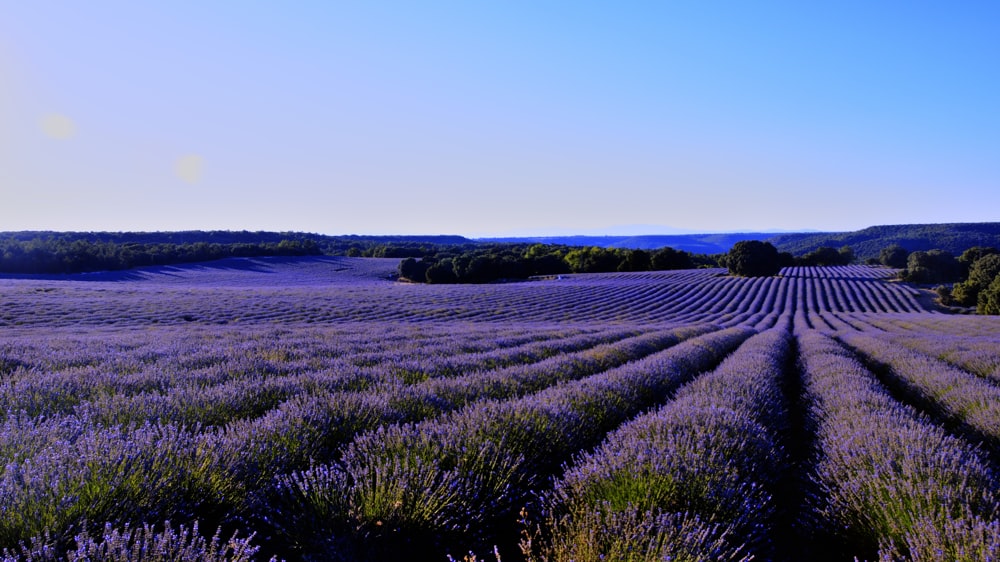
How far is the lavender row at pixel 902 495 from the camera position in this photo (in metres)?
1.96

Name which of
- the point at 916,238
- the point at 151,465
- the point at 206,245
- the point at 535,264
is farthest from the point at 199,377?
the point at 916,238

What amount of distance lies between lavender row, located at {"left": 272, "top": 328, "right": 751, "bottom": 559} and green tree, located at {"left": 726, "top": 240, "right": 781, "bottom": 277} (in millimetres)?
56838

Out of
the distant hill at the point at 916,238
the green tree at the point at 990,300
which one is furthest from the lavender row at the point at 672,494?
the distant hill at the point at 916,238

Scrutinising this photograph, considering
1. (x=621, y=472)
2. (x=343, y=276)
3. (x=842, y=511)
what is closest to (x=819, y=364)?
(x=842, y=511)

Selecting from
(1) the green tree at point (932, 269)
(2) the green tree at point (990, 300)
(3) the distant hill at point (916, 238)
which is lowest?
(2) the green tree at point (990, 300)

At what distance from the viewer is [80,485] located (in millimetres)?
1969

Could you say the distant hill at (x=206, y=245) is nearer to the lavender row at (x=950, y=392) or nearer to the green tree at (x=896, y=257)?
the green tree at (x=896, y=257)

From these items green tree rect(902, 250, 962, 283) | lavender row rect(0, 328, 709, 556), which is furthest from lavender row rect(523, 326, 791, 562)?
green tree rect(902, 250, 962, 283)

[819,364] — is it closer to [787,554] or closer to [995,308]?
[787,554]

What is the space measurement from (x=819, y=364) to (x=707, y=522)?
6.77 m

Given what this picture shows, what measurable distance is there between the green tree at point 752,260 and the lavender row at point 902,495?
185 ft

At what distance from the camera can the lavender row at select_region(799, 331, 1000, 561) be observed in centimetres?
196

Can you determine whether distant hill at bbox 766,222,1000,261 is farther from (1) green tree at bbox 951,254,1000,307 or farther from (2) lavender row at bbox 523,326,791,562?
(2) lavender row at bbox 523,326,791,562

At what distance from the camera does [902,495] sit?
2461 millimetres
